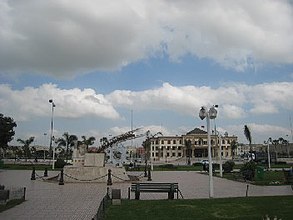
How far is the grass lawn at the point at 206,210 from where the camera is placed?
1166 cm

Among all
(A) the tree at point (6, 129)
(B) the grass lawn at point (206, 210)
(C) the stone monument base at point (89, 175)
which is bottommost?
(B) the grass lawn at point (206, 210)

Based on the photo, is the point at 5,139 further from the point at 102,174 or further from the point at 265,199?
the point at 265,199

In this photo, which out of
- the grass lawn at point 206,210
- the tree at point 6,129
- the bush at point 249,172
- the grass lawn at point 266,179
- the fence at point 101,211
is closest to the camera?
the fence at point 101,211

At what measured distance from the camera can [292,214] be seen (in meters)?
11.6

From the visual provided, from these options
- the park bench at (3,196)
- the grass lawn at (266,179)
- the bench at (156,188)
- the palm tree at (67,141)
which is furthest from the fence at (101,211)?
the palm tree at (67,141)

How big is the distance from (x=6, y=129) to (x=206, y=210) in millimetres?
59883

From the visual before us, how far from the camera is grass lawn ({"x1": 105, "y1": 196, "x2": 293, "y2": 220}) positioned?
→ 11656 millimetres

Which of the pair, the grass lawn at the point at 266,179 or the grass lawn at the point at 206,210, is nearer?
the grass lawn at the point at 206,210

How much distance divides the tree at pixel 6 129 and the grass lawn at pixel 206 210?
5591 cm

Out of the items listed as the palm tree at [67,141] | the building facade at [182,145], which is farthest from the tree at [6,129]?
the building facade at [182,145]

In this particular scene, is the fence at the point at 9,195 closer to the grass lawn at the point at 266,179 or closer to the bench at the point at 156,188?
the bench at the point at 156,188

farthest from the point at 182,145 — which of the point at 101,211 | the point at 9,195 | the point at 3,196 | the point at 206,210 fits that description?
the point at 101,211

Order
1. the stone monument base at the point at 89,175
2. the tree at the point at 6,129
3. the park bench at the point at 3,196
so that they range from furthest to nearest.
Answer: the tree at the point at 6,129 < the stone monument base at the point at 89,175 < the park bench at the point at 3,196

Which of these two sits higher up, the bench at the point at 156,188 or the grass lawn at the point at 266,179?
the bench at the point at 156,188
